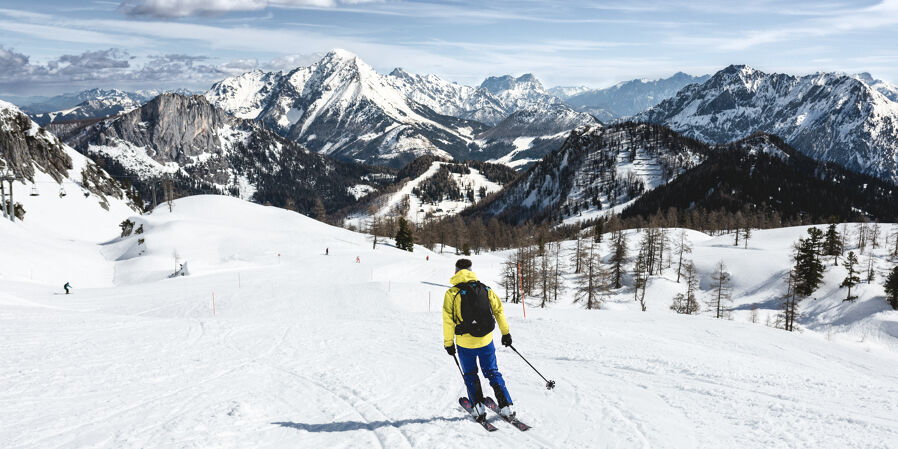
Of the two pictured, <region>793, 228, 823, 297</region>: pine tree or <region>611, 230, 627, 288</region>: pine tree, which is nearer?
<region>793, 228, 823, 297</region>: pine tree

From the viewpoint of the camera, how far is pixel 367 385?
1277cm

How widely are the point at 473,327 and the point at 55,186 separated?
129 m

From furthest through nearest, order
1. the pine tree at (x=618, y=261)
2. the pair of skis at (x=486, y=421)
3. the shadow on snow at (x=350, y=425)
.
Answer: the pine tree at (x=618, y=261) → the shadow on snow at (x=350, y=425) → the pair of skis at (x=486, y=421)

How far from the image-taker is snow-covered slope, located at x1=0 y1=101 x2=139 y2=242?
8712 centimetres

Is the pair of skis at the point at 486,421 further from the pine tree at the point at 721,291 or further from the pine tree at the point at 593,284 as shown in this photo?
the pine tree at the point at 721,291

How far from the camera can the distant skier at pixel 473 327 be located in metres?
9.45

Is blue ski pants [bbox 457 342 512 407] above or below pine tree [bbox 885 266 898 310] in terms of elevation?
above

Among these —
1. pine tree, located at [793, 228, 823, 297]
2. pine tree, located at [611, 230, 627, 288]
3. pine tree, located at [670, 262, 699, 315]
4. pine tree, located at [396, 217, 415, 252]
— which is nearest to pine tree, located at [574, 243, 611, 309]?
pine tree, located at [611, 230, 627, 288]

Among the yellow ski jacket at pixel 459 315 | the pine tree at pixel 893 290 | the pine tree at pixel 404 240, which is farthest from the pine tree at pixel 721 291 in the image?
the yellow ski jacket at pixel 459 315

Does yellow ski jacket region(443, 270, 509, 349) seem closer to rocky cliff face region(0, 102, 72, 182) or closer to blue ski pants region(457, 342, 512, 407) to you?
blue ski pants region(457, 342, 512, 407)

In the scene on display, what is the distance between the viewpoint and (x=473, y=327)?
946 cm

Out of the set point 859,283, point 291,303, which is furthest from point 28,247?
point 859,283

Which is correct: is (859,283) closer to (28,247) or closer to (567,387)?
(567,387)

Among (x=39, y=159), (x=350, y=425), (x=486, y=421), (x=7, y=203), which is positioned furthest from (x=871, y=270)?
(x=39, y=159)
